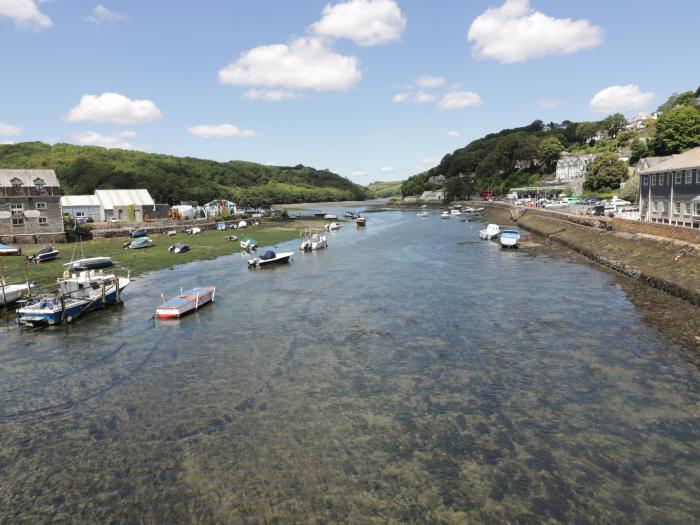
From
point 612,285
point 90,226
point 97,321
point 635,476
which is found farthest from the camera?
point 90,226

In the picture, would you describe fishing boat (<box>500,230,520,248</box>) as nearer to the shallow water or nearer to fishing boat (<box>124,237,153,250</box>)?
the shallow water

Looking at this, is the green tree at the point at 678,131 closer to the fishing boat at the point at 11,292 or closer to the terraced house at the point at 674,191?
the terraced house at the point at 674,191

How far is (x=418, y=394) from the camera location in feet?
Answer: 65.2

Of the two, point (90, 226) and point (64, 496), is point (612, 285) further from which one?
point (90, 226)

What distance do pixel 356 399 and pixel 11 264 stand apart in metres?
56.1

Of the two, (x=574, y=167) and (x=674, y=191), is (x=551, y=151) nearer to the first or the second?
(x=574, y=167)

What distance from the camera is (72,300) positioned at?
33.7 m

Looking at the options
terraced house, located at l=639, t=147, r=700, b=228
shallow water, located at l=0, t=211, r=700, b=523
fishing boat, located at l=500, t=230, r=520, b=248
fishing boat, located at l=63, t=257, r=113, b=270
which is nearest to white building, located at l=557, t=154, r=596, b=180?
fishing boat, located at l=500, t=230, r=520, b=248

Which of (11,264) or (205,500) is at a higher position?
(11,264)

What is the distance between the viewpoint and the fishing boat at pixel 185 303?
108ft

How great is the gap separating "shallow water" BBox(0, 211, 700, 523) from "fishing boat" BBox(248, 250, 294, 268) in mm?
20233

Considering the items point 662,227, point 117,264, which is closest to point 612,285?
point 662,227

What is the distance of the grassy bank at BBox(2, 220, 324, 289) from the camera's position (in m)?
50.4

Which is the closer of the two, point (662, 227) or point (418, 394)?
point (418, 394)
